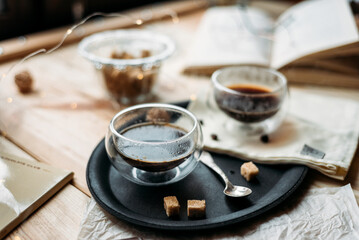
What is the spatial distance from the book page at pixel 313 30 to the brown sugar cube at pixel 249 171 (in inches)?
23.3

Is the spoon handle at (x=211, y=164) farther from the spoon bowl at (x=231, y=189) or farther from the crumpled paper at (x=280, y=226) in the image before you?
the crumpled paper at (x=280, y=226)

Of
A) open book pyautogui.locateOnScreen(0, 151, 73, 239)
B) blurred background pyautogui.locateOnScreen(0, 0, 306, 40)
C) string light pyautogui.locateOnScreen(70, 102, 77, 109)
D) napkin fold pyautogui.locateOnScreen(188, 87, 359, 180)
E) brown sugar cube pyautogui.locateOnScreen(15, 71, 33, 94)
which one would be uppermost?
blurred background pyautogui.locateOnScreen(0, 0, 306, 40)

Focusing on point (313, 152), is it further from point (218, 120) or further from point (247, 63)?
point (247, 63)

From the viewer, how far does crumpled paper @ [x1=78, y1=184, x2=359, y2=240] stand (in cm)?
60

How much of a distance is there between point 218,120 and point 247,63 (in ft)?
1.23

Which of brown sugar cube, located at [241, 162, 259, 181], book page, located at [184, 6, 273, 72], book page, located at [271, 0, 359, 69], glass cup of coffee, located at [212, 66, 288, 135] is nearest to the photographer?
brown sugar cube, located at [241, 162, 259, 181]

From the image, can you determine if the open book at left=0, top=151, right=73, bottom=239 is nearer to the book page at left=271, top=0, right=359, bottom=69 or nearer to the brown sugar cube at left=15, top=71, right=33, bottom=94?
the brown sugar cube at left=15, top=71, right=33, bottom=94

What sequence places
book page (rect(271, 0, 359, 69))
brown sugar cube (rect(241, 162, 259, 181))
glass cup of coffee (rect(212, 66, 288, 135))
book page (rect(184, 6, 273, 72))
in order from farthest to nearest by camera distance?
book page (rect(184, 6, 273, 72))
book page (rect(271, 0, 359, 69))
glass cup of coffee (rect(212, 66, 288, 135))
brown sugar cube (rect(241, 162, 259, 181))

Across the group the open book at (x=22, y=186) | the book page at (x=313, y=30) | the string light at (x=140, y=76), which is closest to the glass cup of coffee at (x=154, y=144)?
the open book at (x=22, y=186)

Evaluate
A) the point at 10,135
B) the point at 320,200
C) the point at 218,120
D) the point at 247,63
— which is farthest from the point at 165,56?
the point at 320,200

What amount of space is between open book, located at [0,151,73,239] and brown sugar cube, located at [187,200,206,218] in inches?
10.6

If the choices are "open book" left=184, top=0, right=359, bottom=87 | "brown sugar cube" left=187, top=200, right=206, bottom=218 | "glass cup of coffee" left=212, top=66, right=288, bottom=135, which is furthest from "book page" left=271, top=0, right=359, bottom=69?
"brown sugar cube" left=187, top=200, right=206, bottom=218

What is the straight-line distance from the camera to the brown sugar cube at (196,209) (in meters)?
0.62

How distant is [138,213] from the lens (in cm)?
63
